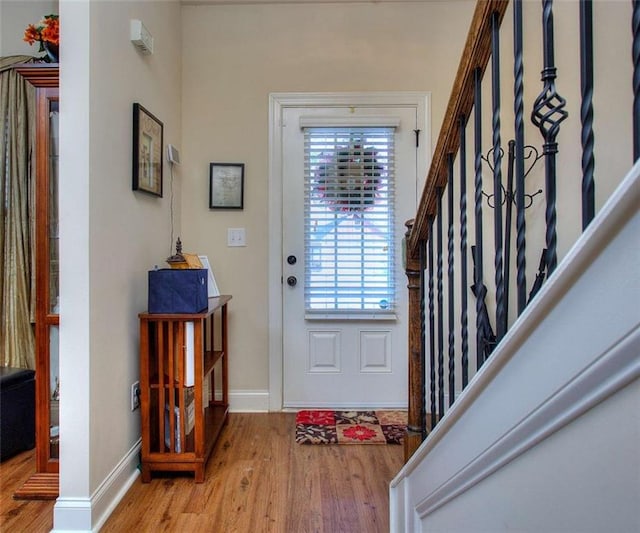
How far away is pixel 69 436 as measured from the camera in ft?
4.76

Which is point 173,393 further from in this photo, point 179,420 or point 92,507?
point 92,507

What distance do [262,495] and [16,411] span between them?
139cm

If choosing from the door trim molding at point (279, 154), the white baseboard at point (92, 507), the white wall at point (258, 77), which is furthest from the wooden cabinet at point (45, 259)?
the door trim molding at point (279, 154)

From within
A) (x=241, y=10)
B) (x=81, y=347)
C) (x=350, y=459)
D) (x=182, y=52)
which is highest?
(x=241, y=10)

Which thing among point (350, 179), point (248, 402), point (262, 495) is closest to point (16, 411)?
point (248, 402)

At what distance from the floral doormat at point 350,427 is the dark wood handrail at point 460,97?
1.42m

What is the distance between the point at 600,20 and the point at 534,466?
1.62 meters

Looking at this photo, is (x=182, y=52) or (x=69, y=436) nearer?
(x=69, y=436)

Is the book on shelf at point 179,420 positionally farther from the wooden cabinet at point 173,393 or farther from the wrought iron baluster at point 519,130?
the wrought iron baluster at point 519,130

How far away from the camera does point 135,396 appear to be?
1.84 m

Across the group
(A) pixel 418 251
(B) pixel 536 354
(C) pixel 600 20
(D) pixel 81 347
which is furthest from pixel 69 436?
(C) pixel 600 20

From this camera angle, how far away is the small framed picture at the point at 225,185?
102 inches

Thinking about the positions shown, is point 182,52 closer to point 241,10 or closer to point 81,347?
point 241,10

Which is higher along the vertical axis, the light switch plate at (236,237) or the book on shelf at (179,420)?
the light switch plate at (236,237)
